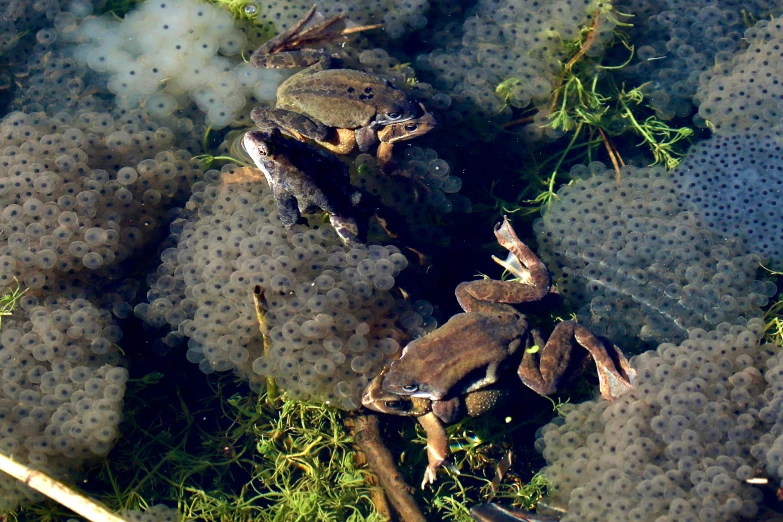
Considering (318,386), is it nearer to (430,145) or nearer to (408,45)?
(430,145)

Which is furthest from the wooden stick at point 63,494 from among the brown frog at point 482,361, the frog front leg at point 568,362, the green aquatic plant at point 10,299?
the frog front leg at point 568,362

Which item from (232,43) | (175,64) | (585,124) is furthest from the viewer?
(585,124)

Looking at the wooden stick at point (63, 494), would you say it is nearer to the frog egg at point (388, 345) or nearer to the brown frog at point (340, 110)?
the frog egg at point (388, 345)

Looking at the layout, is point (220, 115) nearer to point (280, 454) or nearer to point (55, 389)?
point (55, 389)

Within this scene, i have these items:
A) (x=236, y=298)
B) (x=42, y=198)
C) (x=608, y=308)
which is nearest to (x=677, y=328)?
(x=608, y=308)

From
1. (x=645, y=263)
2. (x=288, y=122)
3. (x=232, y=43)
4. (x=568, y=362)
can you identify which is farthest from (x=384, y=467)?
(x=232, y=43)

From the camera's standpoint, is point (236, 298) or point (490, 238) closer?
point (236, 298)
